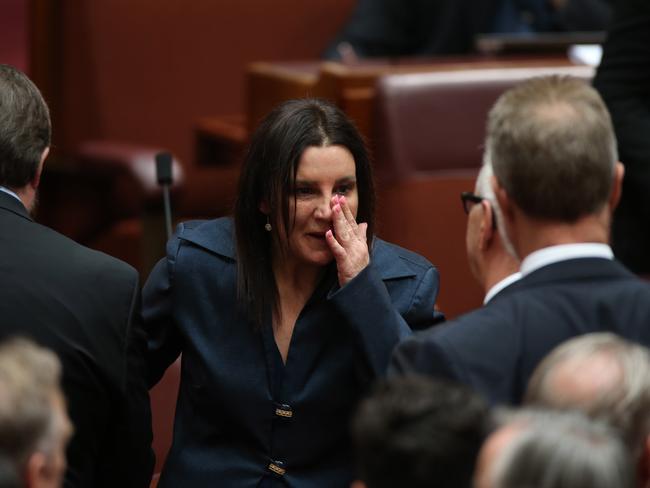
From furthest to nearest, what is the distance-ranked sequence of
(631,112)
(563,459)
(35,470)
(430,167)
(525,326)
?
1. (430,167)
2. (631,112)
3. (525,326)
4. (35,470)
5. (563,459)

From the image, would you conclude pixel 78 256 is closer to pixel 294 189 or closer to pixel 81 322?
pixel 81 322

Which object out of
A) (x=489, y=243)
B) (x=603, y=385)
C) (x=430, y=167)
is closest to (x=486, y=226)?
(x=489, y=243)

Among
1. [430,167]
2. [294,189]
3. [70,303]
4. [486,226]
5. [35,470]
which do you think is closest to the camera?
[35,470]

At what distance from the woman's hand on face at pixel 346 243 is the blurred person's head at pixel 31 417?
27.0 inches

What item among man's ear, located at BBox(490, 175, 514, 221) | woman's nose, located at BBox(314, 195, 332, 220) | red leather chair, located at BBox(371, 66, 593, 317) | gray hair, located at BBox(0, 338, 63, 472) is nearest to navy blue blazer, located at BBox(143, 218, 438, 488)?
woman's nose, located at BBox(314, 195, 332, 220)

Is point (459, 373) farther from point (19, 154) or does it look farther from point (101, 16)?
point (101, 16)

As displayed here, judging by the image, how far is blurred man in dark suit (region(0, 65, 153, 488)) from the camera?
188 cm

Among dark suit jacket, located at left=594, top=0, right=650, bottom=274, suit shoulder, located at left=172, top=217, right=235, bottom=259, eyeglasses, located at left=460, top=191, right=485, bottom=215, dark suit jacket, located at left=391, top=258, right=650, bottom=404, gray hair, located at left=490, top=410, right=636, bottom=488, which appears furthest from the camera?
dark suit jacket, located at left=594, top=0, right=650, bottom=274

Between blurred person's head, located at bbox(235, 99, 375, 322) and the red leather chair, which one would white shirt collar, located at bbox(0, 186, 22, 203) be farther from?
the red leather chair

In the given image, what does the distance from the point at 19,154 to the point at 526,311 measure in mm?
817

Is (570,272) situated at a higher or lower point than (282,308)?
higher

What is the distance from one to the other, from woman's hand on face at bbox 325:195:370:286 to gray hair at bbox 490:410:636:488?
30.5 inches

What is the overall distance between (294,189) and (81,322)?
378 mm

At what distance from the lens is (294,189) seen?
2006mm
